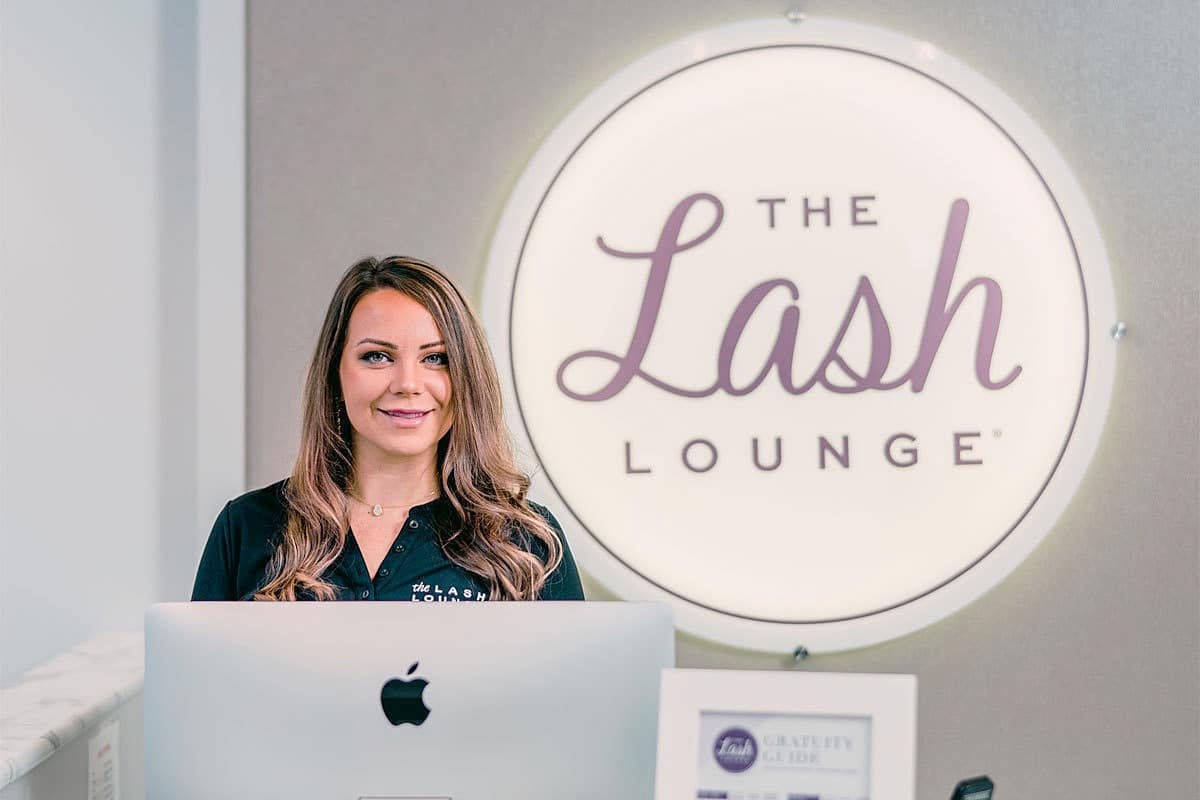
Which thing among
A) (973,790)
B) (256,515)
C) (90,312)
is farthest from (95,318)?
(973,790)

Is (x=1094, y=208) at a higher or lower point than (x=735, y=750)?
higher

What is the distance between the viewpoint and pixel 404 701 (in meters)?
1.23

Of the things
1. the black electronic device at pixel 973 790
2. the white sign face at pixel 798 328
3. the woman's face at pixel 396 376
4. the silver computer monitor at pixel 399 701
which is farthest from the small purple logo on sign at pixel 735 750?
the white sign face at pixel 798 328

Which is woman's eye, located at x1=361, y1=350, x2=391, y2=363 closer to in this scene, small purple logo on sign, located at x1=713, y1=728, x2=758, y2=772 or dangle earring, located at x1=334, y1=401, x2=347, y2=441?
dangle earring, located at x1=334, y1=401, x2=347, y2=441

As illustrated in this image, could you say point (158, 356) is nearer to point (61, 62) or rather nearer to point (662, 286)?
point (61, 62)

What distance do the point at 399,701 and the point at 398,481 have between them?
809 millimetres

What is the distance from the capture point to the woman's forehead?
1.96 metres

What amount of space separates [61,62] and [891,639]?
2066 mm

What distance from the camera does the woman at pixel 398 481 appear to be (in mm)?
1923

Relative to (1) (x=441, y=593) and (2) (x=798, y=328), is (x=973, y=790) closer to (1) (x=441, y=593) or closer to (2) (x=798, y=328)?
Result: (1) (x=441, y=593)

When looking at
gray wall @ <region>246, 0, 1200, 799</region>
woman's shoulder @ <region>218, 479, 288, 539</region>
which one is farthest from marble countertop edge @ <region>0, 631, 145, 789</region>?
gray wall @ <region>246, 0, 1200, 799</region>

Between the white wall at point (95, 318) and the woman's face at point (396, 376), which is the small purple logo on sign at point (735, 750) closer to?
the woman's face at point (396, 376)

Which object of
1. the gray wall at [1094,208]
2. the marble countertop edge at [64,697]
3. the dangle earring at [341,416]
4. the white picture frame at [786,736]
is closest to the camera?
the white picture frame at [786,736]

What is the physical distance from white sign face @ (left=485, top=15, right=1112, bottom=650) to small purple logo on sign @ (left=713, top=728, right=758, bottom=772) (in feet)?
4.28
